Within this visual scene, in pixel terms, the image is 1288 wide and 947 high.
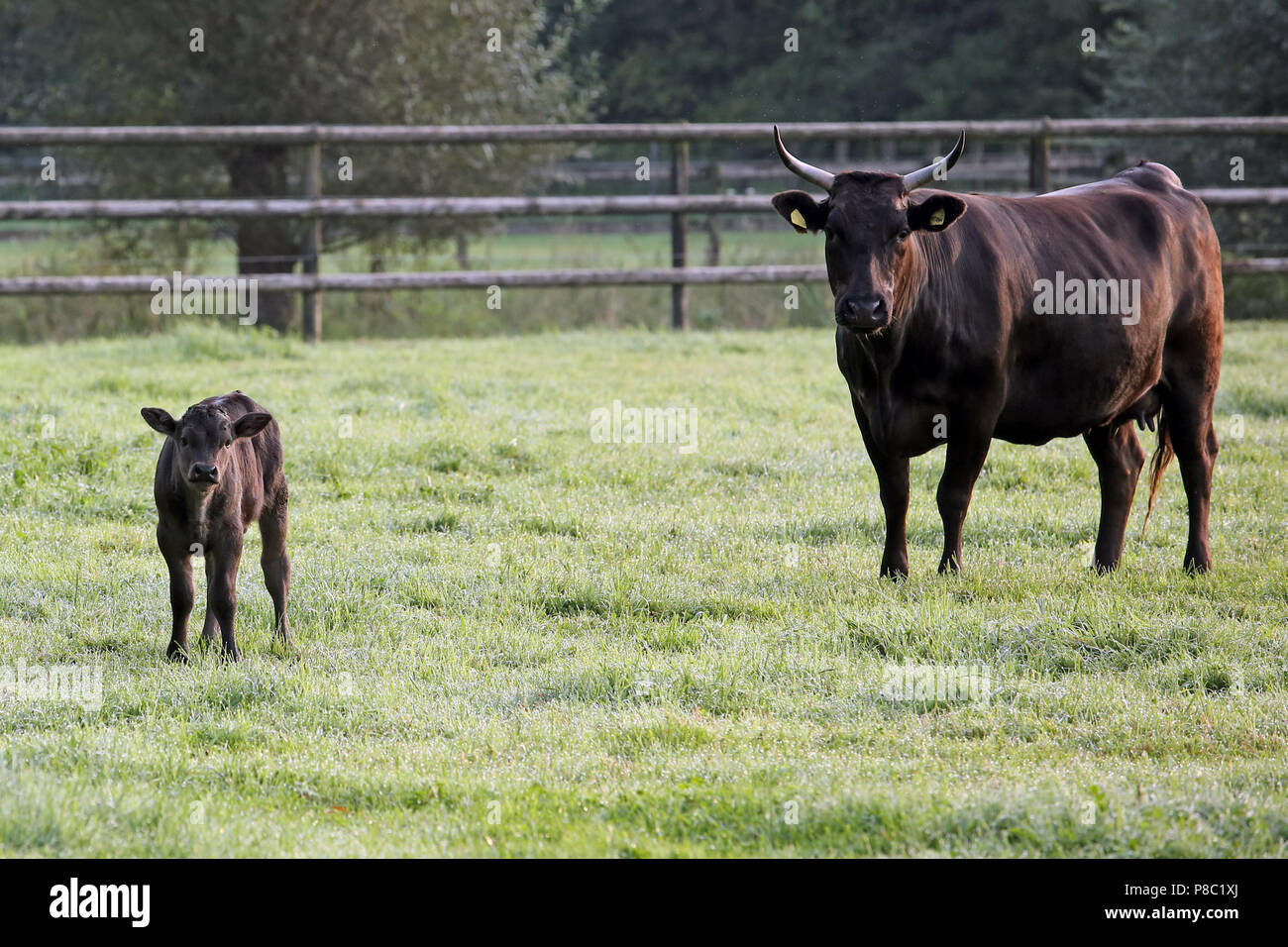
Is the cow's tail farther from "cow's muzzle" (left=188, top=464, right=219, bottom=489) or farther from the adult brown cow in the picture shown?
"cow's muzzle" (left=188, top=464, right=219, bottom=489)

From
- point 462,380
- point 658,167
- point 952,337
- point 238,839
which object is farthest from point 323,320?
point 658,167

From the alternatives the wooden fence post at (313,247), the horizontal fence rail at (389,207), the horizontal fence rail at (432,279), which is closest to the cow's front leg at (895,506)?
the horizontal fence rail at (389,207)

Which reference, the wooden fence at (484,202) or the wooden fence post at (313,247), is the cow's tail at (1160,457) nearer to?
the wooden fence at (484,202)

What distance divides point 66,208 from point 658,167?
25.5 metres

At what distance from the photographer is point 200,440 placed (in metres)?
4.70

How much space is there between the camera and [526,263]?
2391 cm

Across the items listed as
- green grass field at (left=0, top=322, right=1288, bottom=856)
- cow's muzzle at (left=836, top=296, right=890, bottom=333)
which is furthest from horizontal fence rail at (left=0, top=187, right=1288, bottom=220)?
cow's muzzle at (left=836, top=296, right=890, bottom=333)

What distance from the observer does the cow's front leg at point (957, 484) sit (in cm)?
575

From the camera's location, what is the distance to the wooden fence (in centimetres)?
1242

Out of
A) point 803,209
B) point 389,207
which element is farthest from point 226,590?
point 389,207

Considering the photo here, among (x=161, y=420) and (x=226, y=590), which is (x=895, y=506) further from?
(x=161, y=420)

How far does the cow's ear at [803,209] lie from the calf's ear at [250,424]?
6.94ft

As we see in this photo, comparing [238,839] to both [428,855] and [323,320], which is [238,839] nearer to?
[428,855]

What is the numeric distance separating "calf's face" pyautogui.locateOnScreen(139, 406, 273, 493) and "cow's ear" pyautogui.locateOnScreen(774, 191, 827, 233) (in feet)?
7.24
